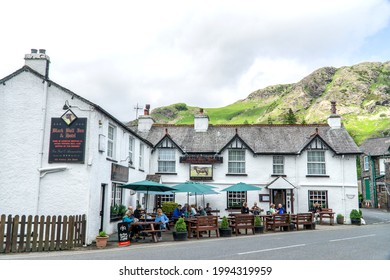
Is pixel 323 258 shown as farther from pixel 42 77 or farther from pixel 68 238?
pixel 42 77

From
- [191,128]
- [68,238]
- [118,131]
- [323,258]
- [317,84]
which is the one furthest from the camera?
[317,84]

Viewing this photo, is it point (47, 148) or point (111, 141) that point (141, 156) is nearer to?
point (111, 141)

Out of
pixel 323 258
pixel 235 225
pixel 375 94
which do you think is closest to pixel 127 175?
pixel 235 225

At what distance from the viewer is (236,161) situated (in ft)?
86.6

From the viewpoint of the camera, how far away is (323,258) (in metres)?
10.1

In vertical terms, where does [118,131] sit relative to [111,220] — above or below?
above

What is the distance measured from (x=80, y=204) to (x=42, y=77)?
613 centimetres

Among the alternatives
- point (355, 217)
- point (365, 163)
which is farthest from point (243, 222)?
point (365, 163)

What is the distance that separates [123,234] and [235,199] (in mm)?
13059

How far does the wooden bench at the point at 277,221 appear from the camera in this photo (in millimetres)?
19405

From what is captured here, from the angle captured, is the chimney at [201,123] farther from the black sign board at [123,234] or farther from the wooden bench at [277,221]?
the black sign board at [123,234]

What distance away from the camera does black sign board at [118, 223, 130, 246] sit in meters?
14.2

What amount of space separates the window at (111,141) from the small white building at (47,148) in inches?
52.4

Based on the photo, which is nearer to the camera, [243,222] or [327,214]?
[243,222]
